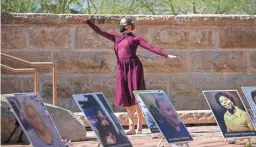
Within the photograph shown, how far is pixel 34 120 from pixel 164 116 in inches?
58.3

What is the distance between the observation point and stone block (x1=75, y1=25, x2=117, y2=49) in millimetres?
12305

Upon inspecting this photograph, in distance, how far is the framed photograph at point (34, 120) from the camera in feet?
23.4

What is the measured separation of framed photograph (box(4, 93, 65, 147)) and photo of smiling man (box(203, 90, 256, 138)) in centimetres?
211

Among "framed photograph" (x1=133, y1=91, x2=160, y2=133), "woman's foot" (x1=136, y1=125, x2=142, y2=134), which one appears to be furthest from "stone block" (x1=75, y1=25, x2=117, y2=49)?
"framed photograph" (x1=133, y1=91, x2=160, y2=133)

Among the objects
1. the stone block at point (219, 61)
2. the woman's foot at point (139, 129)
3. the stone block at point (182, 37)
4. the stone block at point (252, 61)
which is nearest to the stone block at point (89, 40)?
the stone block at point (182, 37)

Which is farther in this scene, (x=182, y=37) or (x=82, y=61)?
(x=182, y=37)

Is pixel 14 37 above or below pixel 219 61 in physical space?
above

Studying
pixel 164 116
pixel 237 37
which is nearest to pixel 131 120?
pixel 164 116

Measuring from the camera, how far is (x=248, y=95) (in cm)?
926

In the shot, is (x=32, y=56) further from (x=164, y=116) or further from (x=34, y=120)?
(x=34, y=120)

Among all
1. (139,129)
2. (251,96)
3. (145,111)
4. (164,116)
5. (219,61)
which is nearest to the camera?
(164,116)

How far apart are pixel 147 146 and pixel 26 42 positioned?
12.7 ft

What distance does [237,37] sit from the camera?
12.7 m

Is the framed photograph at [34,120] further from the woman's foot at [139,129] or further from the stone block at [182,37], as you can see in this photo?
the stone block at [182,37]
